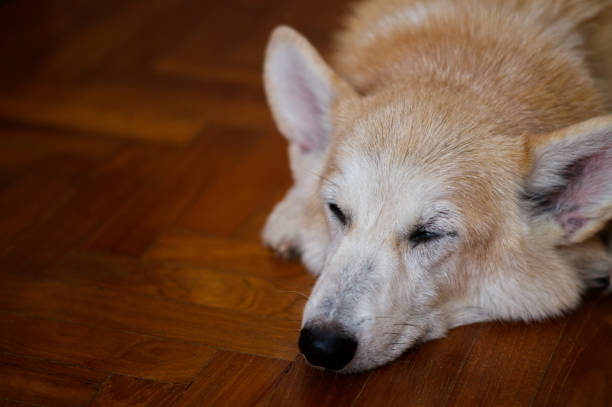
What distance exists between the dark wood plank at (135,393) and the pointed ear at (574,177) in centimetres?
103

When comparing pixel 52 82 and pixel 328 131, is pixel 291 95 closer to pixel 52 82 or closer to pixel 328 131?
pixel 328 131

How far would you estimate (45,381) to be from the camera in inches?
74.2

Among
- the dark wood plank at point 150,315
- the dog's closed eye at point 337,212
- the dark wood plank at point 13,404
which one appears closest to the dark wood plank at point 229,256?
the dark wood plank at point 150,315

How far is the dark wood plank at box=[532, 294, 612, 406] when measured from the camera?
1.77 meters

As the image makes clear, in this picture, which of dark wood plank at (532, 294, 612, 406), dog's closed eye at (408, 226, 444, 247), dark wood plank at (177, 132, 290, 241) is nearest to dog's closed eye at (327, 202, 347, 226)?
dog's closed eye at (408, 226, 444, 247)

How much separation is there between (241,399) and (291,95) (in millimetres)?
951

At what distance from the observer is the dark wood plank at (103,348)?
1.92 metres

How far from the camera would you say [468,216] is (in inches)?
73.1

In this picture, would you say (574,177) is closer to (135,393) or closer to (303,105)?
(303,105)

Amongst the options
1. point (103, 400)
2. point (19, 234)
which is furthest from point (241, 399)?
point (19, 234)

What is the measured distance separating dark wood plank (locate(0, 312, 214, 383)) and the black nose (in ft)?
1.10

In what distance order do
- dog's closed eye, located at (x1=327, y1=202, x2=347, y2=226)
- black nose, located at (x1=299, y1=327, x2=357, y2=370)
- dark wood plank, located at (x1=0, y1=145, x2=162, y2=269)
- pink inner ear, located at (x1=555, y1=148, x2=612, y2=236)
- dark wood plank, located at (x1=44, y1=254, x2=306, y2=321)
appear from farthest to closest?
dark wood plank, located at (x1=0, y1=145, x2=162, y2=269) → dark wood plank, located at (x1=44, y1=254, x2=306, y2=321) → dog's closed eye, located at (x1=327, y1=202, x2=347, y2=226) → pink inner ear, located at (x1=555, y1=148, x2=612, y2=236) → black nose, located at (x1=299, y1=327, x2=357, y2=370)

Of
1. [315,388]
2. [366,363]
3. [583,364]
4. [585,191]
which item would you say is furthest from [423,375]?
[585,191]

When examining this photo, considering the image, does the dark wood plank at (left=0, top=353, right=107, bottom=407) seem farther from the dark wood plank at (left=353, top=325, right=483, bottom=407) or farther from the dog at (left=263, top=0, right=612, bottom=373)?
the dark wood plank at (left=353, top=325, right=483, bottom=407)
